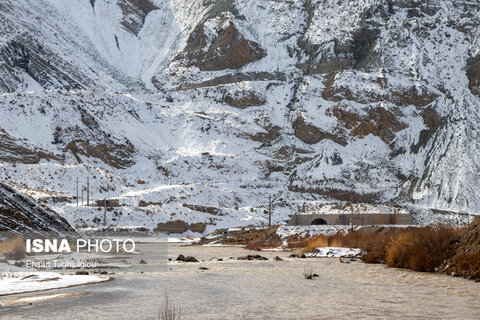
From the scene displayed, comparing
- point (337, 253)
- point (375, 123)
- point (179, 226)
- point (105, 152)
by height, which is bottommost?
point (337, 253)

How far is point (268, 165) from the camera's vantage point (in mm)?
130250

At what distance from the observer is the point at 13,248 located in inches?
838

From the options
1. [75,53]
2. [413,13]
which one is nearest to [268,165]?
[413,13]

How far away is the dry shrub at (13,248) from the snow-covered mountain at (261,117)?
57.1 metres

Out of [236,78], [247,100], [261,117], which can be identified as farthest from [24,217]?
[236,78]

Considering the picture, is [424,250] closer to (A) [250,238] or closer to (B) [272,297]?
(B) [272,297]

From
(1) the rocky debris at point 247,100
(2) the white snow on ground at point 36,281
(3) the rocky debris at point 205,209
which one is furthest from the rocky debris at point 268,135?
(2) the white snow on ground at point 36,281

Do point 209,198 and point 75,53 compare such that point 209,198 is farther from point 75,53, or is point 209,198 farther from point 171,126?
point 75,53

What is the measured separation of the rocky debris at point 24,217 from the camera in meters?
22.4

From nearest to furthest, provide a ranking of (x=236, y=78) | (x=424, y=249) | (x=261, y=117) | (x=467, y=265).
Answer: (x=467, y=265), (x=424, y=249), (x=261, y=117), (x=236, y=78)

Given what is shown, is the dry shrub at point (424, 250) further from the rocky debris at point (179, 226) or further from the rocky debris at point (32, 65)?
the rocky debris at point (32, 65)

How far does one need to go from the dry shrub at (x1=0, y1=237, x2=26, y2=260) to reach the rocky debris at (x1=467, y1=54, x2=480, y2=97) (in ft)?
409

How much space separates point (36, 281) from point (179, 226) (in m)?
70.2

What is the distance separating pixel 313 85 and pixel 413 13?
37.7m
